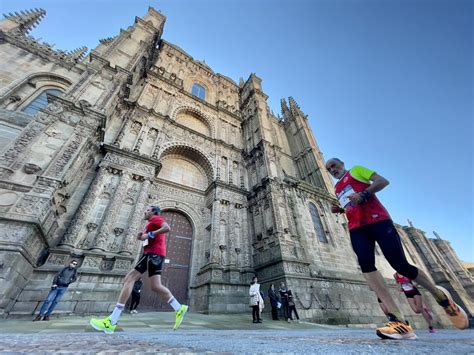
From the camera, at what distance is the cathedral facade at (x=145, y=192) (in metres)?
6.35

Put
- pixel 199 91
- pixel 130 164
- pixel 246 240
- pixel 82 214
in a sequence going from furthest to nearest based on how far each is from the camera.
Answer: pixel 199 91 → pixel 246 240 → pixel 130 164 → pixel 82 214

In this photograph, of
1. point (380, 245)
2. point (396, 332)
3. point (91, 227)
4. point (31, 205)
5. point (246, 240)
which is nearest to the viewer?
point (396, 332)

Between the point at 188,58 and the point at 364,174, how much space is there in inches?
941

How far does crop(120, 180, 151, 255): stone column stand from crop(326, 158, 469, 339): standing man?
335 inches

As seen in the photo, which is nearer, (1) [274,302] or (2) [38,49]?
(1) [274,302]

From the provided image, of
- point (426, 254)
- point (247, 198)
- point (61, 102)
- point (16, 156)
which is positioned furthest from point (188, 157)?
point (426, 254)

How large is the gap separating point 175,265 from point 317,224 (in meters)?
9.64

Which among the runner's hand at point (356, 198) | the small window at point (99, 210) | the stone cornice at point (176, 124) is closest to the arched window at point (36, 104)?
the stone cornice at point (176, 124)

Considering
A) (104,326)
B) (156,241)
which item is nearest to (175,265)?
(104,326)

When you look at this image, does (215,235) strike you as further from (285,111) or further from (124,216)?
(285,111)

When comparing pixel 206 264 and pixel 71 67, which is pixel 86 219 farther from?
pixel 71 67

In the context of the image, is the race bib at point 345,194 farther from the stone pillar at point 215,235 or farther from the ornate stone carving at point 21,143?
the ornate stone carving at point 21,143

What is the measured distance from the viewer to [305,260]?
10.3 meters

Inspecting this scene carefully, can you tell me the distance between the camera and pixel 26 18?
17734 mm
